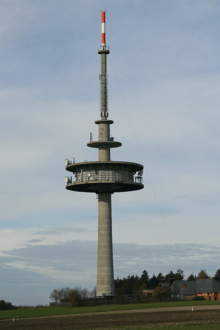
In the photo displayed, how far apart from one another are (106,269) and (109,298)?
17.0ft

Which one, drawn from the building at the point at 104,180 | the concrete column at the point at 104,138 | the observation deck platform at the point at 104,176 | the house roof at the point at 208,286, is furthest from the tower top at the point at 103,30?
the house roof at the point at 208,286

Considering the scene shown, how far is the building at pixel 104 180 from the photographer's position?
297 ft

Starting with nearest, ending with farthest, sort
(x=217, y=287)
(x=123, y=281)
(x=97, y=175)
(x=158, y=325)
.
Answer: (x=158, y=325) < (x=97, y=175) < (x=217, y=287) < (x=123, y=281)

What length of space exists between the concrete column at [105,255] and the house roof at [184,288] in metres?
43.1

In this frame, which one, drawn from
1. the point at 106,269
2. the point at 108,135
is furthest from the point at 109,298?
the point at 108,135

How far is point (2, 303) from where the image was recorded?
103 meters

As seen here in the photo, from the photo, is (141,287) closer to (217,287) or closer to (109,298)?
(217,287)

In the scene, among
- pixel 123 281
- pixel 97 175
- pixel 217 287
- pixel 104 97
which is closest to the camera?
pixel 97 175

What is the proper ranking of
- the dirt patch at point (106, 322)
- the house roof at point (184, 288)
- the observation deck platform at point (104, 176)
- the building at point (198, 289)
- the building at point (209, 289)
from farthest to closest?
the house roof at point (184, 288) → the building at point (198, 289) → the building at point (209, 289) → the observation deck platform at point (104, 176) → the dirt patch at point (106, 322)

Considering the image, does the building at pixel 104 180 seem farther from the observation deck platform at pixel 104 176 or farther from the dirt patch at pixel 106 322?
the dirt patch at pixel 106 322

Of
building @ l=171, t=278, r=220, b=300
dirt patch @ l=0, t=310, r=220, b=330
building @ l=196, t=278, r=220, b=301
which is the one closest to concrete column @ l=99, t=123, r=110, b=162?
dirt patch @ l=0, t=310, r=220, b=330

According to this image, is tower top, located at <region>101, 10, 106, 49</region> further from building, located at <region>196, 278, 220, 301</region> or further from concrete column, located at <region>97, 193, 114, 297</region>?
building, located at <region>196, 278, 220, 301</region>

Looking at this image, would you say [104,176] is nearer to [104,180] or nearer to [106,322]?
[104,180]

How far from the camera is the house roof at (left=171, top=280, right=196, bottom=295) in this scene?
5118 inches
